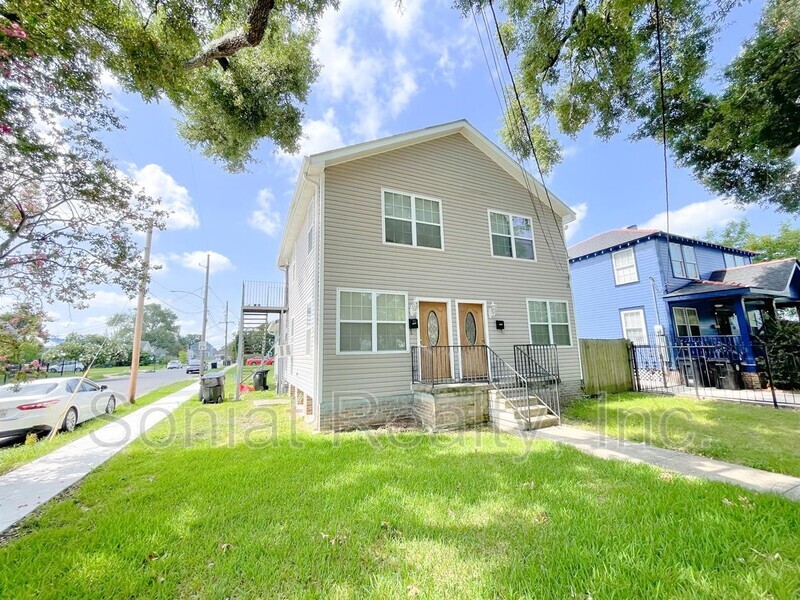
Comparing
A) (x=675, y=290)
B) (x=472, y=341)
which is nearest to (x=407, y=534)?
(x=472, y=341)

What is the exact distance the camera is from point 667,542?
282 centimetres

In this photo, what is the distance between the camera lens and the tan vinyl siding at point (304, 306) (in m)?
7.88

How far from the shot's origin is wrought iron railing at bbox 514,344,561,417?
322 inches

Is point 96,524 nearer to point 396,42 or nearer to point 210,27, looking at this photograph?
point 210,27

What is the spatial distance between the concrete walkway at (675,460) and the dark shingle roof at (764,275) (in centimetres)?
1106

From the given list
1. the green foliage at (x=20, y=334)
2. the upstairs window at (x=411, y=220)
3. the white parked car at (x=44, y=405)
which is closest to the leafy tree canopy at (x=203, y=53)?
the green foliage at (x=20, y=334)

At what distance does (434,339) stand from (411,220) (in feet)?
10.5

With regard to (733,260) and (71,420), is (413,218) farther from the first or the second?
(733,260)

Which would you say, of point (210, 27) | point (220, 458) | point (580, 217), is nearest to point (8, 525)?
point (220, 458)

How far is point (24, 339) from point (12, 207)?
7.38 ft

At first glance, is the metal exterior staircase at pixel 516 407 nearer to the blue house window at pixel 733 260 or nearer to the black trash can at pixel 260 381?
the black trash can at pixel 260 381

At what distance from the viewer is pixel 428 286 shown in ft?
28.3

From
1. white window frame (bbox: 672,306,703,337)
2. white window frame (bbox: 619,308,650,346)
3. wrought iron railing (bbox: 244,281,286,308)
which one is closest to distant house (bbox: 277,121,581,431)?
wrought iron railing (bbox: 244,281,286,308)

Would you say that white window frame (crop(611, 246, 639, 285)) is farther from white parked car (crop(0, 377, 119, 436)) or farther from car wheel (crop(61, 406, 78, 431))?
car wheel (crop(61, 406, 78, 431))
